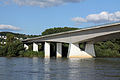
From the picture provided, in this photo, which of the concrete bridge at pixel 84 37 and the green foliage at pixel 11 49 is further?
the green foliage at pixel 11 49

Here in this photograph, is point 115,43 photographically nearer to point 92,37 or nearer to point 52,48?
point 52,48

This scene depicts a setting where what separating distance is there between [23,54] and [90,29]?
2683 centimetres

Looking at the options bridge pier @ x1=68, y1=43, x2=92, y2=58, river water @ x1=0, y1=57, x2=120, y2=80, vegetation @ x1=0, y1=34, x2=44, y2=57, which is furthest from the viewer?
vegetation @ x1=0, y1=34, x2=44, y2=57

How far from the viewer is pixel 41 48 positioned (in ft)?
323

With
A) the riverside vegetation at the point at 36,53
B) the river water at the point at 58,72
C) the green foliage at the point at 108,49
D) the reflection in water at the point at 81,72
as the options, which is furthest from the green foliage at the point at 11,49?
the reflection in water at the point at 81,72

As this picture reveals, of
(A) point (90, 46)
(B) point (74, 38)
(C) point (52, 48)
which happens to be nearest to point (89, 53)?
(A) point (90, 46)

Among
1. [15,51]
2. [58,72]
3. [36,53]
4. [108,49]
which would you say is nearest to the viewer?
[58,72]

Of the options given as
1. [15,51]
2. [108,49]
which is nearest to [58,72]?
[15,51]

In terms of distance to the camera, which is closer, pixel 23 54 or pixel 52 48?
pixel 23 54

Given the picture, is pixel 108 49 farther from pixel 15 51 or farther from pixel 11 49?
pixel 11 49


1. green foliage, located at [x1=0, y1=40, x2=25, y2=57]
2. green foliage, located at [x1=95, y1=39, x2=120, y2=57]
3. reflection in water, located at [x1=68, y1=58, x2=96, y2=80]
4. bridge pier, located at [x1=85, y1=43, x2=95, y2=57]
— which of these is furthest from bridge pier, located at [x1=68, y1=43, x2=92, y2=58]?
reflection in water, located at [x1=68, y1=58, x2=96, y2=80]

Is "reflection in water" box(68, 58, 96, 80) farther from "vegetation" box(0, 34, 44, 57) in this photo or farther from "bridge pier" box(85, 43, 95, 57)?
"vegetation" box(0, 34, 44, 57)

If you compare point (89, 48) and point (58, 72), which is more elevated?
point (89, 48)

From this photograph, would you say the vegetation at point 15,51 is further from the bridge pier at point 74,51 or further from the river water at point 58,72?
the river water at point 58,72
